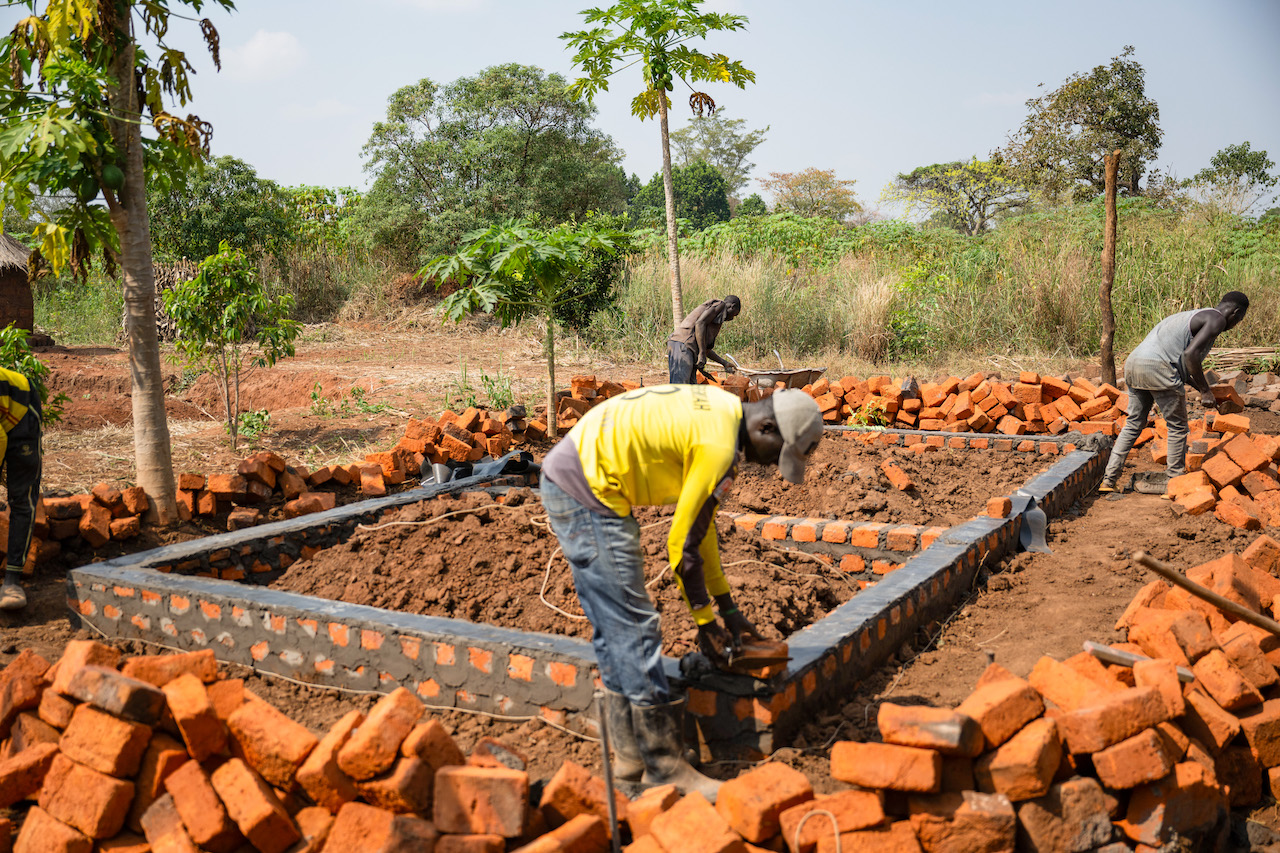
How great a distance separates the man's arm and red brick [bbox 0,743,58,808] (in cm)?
653

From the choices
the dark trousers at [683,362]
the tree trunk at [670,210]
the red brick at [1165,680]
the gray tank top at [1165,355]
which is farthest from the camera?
the tree trunk at [670,210]

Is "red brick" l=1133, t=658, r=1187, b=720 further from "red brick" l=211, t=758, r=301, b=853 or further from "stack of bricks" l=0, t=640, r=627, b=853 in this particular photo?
"red brick" l=211, t=758, r=301, b=853

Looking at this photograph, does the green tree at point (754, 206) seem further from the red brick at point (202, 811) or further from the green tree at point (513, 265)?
the red brick at point (202, 811)

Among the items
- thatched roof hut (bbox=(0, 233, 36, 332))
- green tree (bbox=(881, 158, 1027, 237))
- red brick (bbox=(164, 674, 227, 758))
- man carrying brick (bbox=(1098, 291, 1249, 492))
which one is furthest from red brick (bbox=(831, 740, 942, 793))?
green tree (bbox=(881, 158, 1027, 237))

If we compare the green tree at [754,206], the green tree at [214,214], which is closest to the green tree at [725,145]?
the green tree at [754,206]

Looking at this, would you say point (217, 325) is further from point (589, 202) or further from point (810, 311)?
point (589, 202)

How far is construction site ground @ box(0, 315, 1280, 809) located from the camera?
3.38m

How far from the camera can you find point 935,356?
40.1 feet

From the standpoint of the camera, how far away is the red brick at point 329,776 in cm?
243

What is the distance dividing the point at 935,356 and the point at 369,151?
13373 mm

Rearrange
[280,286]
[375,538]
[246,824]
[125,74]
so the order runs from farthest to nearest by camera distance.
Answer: [280,286] → [125,74] → [375,538] → [246,824]

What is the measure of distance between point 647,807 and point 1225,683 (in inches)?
78.2

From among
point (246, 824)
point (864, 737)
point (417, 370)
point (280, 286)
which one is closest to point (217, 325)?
point (417, 370)

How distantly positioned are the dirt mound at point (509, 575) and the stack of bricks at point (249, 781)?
→ 122cm
